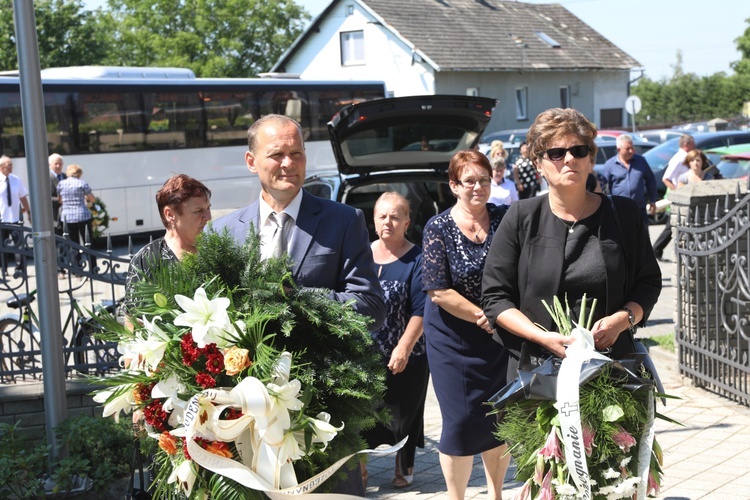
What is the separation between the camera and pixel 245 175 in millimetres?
23500

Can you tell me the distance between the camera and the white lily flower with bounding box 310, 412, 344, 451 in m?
3.02

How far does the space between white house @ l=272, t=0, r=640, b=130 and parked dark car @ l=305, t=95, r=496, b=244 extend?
35576 millimetres

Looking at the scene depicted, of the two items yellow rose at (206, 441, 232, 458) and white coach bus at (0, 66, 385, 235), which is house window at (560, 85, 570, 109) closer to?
white coach bus at (0, 66, 385, 235)

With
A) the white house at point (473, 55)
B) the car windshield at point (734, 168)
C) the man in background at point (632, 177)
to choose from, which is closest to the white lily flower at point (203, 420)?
the man in background at point (632, 177)

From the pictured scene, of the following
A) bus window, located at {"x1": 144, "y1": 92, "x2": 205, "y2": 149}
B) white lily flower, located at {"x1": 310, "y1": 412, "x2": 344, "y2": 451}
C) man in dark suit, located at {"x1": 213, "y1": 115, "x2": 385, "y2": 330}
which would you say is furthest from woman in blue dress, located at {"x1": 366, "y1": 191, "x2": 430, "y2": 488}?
bus window, located at {"x1": 144, "y1": 92, "x2": 205, "y2": 149}

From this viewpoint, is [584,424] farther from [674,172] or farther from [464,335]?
[674,172]

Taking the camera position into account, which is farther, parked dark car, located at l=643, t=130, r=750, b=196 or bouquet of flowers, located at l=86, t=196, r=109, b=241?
parked dark car, located at l=643, t=130, r=750, b=196

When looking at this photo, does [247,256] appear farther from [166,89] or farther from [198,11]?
[198,11]

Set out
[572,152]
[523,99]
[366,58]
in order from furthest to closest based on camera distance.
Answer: [523,99], [366,58], [572,152]

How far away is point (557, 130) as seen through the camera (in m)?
3.81

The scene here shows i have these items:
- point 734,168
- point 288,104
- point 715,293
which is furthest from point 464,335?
point 288,104

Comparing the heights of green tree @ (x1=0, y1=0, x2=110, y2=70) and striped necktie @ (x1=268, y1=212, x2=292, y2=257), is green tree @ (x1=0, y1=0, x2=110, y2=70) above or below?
above

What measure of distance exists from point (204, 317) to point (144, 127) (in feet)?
63.2

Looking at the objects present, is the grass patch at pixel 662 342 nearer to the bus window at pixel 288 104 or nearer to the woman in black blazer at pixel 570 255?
the woman in black blazer at pixel 570 255
